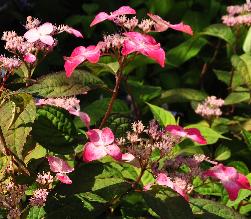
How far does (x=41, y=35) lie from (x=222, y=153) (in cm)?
98

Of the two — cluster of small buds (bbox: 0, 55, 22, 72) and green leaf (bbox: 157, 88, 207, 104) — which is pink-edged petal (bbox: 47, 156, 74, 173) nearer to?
cluster of small buds (bbox: 0, 55, 22, 72)

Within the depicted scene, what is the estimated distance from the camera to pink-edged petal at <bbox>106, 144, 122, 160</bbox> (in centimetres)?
134

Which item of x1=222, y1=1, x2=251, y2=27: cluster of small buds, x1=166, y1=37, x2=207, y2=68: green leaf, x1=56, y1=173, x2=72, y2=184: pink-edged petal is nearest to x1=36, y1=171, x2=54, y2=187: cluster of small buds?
x1=56, y1=173, x2=72, y2=184: pink-edged petal

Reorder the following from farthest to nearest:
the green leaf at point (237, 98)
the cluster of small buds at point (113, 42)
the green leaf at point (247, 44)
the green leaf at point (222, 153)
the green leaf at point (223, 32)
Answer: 1. the green leaf at point (247, 44)
2. the green leaf at point (223, 32)
3. the green leaf at point (237, 98)
4. the green leaf at point (222, 153)
5. the cluster of small buds at point (113, 42)

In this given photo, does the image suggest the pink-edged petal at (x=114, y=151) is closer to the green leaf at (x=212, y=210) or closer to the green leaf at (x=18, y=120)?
the green leaf at (x=18, y=120)

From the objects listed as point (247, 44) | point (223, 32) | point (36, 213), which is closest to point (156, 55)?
point (36, 213)

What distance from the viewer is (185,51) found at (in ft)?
8.93

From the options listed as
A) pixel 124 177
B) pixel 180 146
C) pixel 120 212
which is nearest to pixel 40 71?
pixel 180 146

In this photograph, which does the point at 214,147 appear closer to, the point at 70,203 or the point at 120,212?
the point at 120,212

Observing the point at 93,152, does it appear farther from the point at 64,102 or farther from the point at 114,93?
the point at 64,102

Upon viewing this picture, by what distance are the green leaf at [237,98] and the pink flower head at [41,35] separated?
1.10 meters

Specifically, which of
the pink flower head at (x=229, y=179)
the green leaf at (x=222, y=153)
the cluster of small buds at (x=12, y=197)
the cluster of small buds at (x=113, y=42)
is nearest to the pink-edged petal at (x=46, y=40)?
the cluster of small buds at (x=113, y=42)

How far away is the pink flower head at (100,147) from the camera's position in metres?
1.34

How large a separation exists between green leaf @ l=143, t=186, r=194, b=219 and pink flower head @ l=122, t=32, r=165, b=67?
292mm
